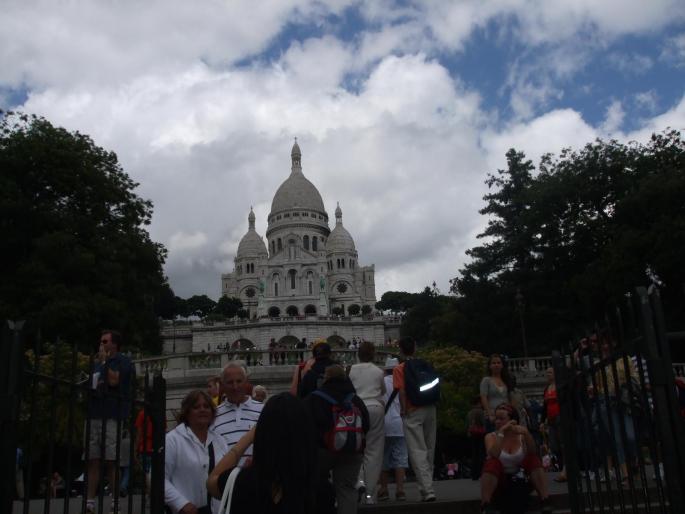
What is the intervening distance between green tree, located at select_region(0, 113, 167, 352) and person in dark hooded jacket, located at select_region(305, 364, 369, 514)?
17.5 metres

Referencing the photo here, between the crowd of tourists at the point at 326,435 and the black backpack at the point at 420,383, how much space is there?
0.01 m

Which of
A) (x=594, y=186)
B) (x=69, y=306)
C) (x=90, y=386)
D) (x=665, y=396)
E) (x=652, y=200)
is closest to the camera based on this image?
(x=665, y=396)

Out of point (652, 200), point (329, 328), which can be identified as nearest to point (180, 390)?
point (652, 200)

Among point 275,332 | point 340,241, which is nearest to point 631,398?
point 275,332

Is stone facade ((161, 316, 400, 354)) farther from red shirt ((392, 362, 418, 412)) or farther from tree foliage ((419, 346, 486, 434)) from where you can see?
red shirt ((392, 362, 418, 412))

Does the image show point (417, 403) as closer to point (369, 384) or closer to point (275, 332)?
point (369, 384)

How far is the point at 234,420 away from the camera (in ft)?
19.3

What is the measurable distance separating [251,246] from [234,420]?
101 meters

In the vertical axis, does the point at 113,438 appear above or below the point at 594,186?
below

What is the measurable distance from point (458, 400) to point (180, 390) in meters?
9.31

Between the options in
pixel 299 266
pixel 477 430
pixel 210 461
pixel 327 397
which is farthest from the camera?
pixel 299 266

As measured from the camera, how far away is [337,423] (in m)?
6.33

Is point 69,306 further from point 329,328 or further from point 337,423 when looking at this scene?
point 329,328

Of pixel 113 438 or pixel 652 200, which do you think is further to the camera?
pixel 652 200
